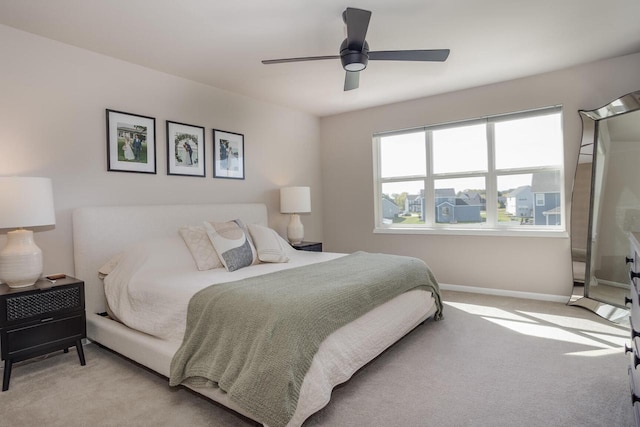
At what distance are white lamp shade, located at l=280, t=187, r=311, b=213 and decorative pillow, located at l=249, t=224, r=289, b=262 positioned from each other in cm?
109

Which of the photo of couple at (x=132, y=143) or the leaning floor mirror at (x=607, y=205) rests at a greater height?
the photo of couple at (x=132, y=143)

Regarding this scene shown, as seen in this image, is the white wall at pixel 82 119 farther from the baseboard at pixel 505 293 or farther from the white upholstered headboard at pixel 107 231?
the baseboard at pixel 505 293

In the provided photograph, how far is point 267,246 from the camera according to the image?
11.0ft

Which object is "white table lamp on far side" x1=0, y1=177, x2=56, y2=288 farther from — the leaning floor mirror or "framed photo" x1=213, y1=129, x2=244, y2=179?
the leaning floor mirror

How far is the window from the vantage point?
402 centimetres

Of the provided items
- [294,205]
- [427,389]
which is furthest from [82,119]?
[427,389]

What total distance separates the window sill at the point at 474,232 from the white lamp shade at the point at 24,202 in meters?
3.84

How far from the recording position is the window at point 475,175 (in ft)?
13.2

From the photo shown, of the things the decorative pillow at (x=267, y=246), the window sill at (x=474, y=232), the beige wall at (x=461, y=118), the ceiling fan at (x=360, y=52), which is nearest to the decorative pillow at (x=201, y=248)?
the decorative pillow at (x=267, y=246)

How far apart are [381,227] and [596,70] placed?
9.79ft

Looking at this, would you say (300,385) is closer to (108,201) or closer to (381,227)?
(108,201)

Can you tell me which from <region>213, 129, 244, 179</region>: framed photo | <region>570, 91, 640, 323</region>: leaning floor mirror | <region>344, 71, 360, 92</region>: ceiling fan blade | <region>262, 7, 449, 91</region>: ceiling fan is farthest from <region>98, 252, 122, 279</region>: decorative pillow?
<region>570, 91, 640, 323</region>: leaning floor mirror

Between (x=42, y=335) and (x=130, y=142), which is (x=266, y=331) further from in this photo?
(x=130, y=142)

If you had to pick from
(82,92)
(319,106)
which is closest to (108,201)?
(82,92)
